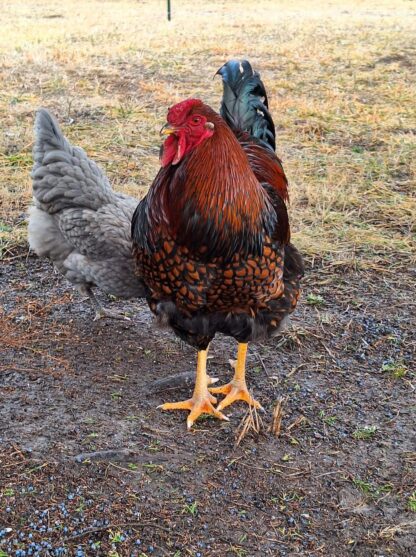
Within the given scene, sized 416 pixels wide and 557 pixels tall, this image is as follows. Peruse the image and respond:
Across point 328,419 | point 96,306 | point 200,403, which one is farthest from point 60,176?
point 328,419

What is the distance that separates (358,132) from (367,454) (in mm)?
5885

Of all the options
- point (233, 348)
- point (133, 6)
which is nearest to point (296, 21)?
point (133, 6)

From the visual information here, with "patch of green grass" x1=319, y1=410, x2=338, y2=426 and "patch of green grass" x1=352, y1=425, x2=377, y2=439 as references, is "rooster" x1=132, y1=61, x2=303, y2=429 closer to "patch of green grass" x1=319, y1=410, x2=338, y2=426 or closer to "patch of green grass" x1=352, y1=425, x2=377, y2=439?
"patch of green grass" x1=319, y1=410, x2=338, y2=426

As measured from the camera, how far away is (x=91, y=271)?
14.0ft

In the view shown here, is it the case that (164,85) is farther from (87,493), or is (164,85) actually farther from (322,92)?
(87,493)

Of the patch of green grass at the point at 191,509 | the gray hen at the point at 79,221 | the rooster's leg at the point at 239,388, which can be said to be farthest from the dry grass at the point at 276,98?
the patch of green grass at the point at 191,509

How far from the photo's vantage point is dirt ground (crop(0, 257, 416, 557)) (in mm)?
2811

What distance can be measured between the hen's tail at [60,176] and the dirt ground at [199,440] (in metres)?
0.77

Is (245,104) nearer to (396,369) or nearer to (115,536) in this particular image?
(396,369)

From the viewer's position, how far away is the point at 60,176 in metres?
4.53

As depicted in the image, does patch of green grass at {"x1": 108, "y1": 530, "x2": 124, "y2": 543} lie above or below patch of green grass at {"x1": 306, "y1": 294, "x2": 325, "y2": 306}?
above

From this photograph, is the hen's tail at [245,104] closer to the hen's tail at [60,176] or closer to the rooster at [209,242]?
the rooster at [209,242]

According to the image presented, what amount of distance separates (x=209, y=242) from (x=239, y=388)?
1.12 m

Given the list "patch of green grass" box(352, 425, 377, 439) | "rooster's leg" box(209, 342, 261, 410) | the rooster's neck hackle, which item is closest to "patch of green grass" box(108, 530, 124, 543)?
"rooster's leg" box(209, 342, 261, 410)
